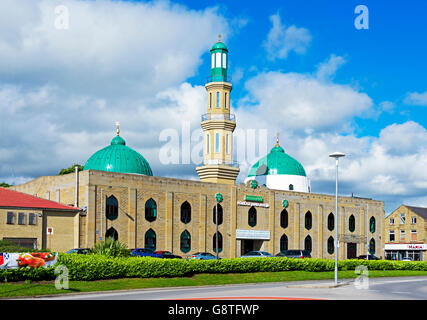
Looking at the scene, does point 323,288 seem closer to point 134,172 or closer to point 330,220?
point 134,172

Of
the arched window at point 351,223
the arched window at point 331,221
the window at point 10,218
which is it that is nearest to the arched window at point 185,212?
the window at point 10,218

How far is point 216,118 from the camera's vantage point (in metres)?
64.6

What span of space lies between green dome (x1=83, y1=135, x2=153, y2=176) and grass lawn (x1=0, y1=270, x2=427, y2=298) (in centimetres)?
2569

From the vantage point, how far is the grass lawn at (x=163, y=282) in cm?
2669

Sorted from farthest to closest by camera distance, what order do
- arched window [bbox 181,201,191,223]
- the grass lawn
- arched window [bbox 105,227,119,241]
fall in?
arched window [bbox 181,201,191,223], arched window [bbox 105,227,119,241], the grass lawn

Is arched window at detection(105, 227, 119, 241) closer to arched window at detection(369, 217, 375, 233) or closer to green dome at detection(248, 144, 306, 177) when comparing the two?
green dome at detection(248, 144, 306, 177)

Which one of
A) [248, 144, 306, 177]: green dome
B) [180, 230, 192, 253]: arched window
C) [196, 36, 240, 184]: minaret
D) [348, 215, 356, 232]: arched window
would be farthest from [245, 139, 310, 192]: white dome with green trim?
[180, 230, 192, 253]: arched window

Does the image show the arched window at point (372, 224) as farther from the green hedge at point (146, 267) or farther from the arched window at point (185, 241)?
the green hedge at point (146, 267)

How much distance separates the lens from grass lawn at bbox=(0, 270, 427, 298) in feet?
87.6

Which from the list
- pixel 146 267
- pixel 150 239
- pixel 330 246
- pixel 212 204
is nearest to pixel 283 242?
pixel 330 246
